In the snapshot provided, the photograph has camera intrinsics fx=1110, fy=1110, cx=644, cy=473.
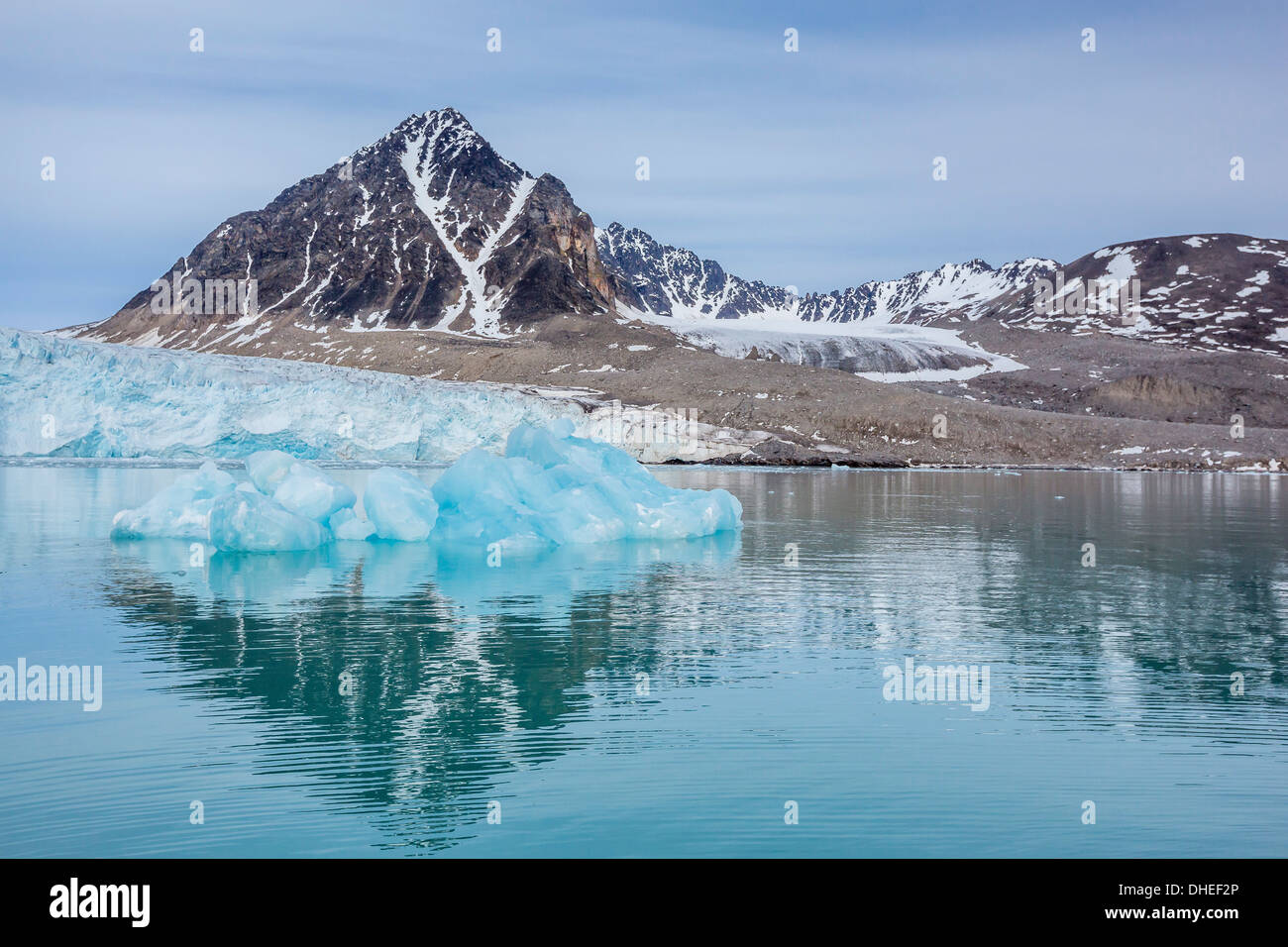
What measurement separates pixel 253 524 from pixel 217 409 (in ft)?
98.4

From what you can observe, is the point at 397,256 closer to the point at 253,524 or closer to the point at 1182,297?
the point at 1182,297

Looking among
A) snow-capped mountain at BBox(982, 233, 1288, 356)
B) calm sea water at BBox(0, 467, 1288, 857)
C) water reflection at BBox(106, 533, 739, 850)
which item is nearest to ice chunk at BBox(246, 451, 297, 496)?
water reflection at BBox(106, 533, 739, 850)

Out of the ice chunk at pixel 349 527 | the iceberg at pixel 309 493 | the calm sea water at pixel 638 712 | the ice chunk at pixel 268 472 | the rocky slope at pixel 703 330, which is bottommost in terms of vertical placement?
the calm sea water at pixel 638 712

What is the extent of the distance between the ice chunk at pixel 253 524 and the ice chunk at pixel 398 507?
179 centimetres

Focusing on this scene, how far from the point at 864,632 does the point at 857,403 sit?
6351cm

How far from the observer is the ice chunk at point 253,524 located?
1806 cm

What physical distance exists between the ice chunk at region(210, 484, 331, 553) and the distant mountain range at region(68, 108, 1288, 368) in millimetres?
111560

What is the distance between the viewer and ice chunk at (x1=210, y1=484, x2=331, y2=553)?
18.1 meters

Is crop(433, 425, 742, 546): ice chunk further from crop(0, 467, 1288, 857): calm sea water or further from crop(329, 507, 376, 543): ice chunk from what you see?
crop(0, 467, 1288, 857): calm sea water

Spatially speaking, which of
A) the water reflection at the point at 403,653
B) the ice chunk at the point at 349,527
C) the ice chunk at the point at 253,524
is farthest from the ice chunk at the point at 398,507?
the water reflection at the point at 403,653

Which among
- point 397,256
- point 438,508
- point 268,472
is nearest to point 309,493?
point 268,472

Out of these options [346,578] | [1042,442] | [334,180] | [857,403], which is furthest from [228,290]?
[346,578]

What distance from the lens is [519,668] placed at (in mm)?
9641

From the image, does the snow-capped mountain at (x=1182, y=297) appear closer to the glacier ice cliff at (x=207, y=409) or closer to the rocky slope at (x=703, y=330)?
the rocky slope at (x=703, y=330)
